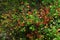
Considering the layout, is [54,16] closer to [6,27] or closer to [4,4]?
[6,27]

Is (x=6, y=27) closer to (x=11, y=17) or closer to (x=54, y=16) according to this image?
(x=11, y=17)

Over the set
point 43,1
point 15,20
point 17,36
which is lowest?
point 17,36

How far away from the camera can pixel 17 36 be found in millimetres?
5617

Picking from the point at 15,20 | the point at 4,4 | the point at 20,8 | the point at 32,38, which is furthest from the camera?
the point at 4,4

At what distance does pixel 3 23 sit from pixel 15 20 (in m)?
0.45

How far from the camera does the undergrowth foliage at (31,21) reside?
17.1 feet

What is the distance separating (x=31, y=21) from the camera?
17.3 ft

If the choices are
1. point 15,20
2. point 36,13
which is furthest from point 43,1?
point 15,20

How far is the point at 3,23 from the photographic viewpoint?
5840mm

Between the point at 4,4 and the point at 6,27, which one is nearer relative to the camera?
the point at 6,27

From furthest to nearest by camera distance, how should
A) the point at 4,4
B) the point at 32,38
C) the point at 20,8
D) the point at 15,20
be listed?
the point at 4,4 < the point at 20,8 < the point at 15,20 < the point at 32,38

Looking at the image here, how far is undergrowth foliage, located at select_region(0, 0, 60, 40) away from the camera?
17.1ft

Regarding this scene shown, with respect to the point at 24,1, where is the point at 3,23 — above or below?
below

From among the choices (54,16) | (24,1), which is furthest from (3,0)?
(54,16)
